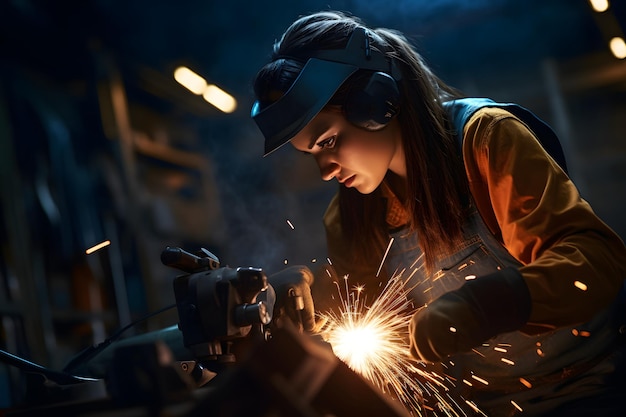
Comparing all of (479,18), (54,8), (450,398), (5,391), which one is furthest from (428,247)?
(479,18)

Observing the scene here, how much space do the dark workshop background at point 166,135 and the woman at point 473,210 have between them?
149cm

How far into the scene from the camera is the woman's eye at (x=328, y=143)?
1569 mm

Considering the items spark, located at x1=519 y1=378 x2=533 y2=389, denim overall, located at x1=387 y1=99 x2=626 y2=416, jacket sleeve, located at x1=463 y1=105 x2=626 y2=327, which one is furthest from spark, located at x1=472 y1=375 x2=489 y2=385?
jacket sleeve, located at x1=463 y1=105 x2=626 y2=327

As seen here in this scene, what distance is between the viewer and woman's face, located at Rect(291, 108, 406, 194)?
156 centimetres

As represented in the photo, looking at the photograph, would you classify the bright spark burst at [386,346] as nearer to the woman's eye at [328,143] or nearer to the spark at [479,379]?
the spark at [479,379]

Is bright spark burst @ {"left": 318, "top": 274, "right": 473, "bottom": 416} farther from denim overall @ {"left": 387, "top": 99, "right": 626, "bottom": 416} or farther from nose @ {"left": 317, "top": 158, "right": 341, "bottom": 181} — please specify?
nose @ {"left": 317, "top": 158, "right": 341, "bottom": 181}

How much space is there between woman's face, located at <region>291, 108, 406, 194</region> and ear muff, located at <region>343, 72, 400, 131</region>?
44mm

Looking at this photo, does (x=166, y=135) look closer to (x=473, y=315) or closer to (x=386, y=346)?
(x=386, y=346)

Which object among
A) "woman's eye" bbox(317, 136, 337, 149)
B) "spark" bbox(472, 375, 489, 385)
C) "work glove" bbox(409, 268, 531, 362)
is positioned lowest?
"spark" bbox(472, 375, 489, 385)

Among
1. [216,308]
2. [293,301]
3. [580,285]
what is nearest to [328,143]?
[293,301]

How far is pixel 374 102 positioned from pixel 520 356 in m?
0.69

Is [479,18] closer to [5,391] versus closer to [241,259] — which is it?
[241,259]

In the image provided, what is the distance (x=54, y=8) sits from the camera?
372 centimetres

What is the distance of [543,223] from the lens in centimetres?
125
